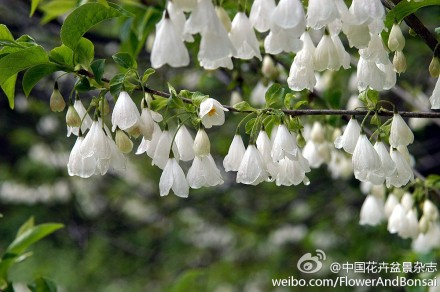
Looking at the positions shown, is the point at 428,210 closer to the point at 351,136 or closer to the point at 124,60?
the point at 351,136

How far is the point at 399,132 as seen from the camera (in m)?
1.95

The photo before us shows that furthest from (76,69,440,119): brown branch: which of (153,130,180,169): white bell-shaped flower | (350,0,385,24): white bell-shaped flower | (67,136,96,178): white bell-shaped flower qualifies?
(350,0,385,24): white bell-shaped flower

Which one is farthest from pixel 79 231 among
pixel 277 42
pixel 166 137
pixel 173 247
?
pixel 277 42

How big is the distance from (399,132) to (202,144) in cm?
61

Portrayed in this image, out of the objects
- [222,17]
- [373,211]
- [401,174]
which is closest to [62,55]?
[222,17]

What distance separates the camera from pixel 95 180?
8836mm

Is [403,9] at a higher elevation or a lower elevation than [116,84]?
higher

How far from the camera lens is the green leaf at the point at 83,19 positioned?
1859mm

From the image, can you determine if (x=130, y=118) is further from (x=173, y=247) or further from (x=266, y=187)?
(x=173, y=247)

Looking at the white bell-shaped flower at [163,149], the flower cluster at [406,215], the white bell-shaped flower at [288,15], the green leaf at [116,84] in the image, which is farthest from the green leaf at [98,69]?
the flower cluster at [406,215]

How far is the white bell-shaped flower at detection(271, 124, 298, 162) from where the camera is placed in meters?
1.92

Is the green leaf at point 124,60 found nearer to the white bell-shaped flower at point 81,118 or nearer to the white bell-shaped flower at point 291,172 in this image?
the white bell-shaped flower at point 81,118

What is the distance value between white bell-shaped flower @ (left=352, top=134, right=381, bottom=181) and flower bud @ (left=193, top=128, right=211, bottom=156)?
0.48m

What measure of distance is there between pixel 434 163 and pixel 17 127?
16.4ft
